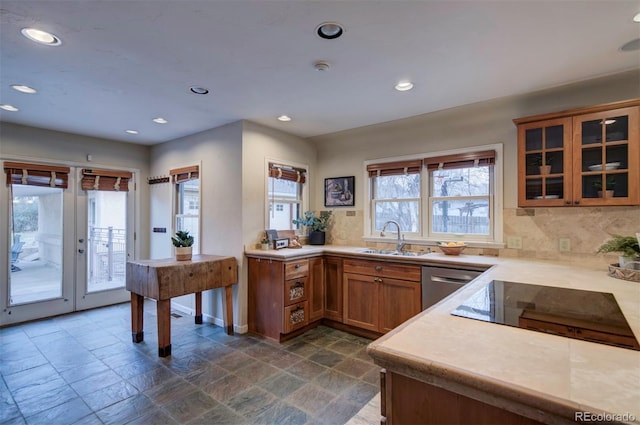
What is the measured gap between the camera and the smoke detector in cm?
224

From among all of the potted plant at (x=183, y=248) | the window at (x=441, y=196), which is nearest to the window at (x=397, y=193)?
the window at (x=441, y=196)

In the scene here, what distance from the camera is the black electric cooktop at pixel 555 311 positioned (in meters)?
1.12

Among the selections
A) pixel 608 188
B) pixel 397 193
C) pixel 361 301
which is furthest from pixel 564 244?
pixel 361 301

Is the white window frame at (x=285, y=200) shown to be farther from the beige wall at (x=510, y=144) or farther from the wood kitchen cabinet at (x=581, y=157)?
the wood kitchen cabinet at (x=581, y=157)

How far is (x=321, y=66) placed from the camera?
228 cm

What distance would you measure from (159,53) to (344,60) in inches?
51.1

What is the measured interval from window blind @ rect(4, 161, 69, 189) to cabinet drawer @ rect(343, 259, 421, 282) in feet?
12.9

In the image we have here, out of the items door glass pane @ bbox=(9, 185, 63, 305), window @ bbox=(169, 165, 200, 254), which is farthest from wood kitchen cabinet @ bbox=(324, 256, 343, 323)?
door glass pane @ bbox=(9, 185, 63, 305)


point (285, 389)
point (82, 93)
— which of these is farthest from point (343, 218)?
point (82, 93)

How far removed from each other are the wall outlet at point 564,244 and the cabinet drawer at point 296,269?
2.50m

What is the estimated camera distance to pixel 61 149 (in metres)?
4.10

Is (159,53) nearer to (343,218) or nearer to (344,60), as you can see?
(344,60)

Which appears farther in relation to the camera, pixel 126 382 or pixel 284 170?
pixel 284 170

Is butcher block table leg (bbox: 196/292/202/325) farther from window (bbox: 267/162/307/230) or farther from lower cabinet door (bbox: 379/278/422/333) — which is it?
lower cabinet door (bbox: 379/278/422/333)
